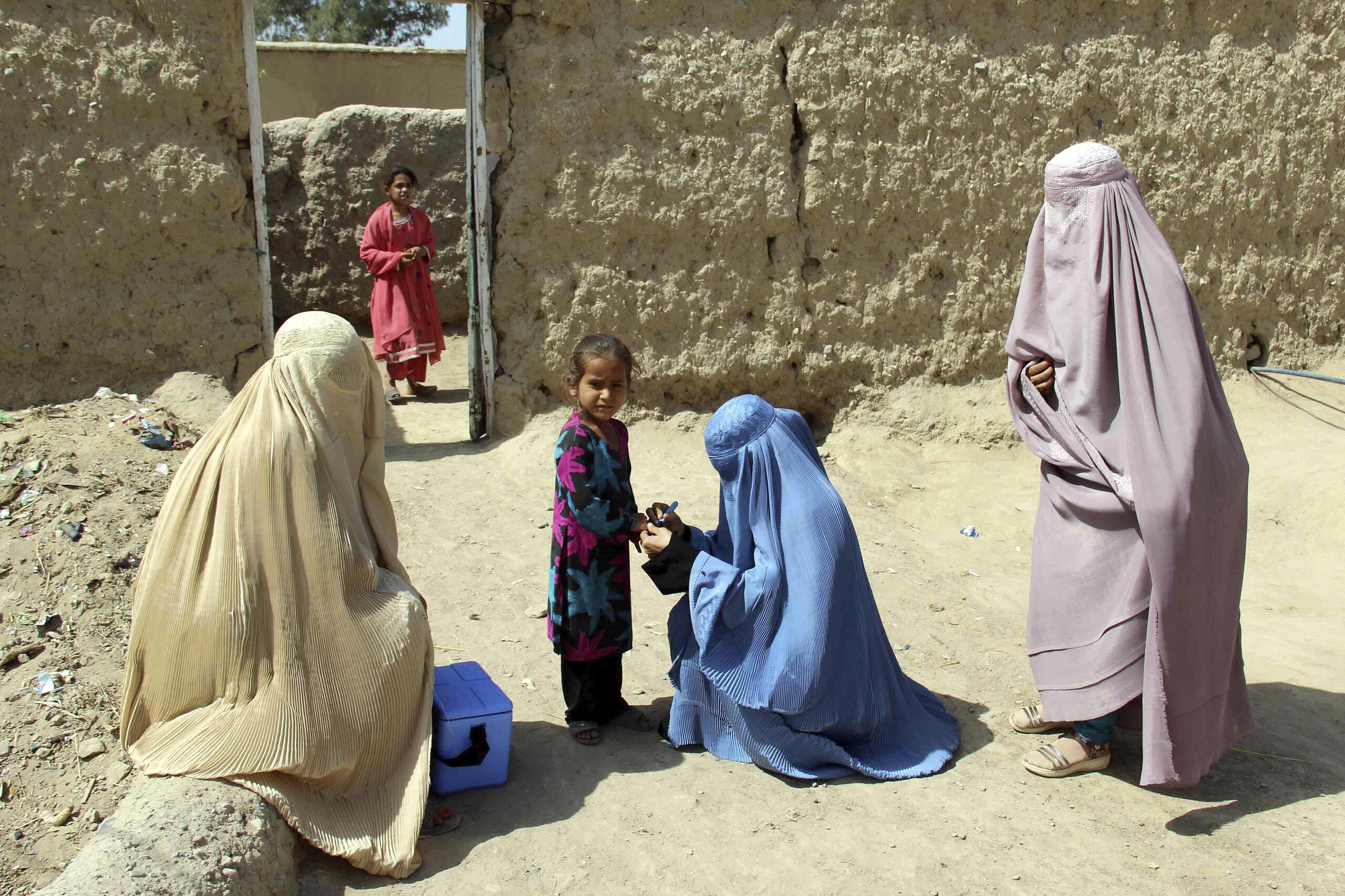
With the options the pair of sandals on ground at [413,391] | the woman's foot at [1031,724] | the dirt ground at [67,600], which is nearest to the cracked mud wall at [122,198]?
the dirt ground at [67,600]

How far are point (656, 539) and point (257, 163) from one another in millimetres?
3506

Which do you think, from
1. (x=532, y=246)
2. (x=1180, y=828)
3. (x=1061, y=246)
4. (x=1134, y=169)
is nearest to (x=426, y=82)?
(x=532, y=246)

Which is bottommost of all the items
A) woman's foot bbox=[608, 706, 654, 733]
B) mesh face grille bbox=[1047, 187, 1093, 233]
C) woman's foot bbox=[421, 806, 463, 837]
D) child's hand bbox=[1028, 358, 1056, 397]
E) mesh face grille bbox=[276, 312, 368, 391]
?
woman's foot bbox=[608, 706, 654, 733]

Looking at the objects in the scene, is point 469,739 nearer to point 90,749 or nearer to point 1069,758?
point 90,749

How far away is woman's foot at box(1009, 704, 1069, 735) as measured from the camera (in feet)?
11.1

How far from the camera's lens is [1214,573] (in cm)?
288

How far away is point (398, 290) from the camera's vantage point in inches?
287

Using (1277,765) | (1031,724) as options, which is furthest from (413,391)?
(1277,765)

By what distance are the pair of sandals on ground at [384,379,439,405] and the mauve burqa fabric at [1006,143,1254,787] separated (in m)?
5.17

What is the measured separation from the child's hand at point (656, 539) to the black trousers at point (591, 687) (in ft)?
1.35

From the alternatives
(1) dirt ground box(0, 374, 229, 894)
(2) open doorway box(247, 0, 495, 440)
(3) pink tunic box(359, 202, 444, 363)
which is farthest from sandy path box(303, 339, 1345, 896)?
(2) open doorway box(247, 0, 495, 440)

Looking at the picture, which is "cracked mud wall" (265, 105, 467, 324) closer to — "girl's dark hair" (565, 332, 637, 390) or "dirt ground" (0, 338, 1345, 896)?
"dirt ground" (0, 338, 1345, 896)

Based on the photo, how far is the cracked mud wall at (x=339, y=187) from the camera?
337 inches

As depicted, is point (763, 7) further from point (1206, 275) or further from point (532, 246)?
point (1206, 275)
